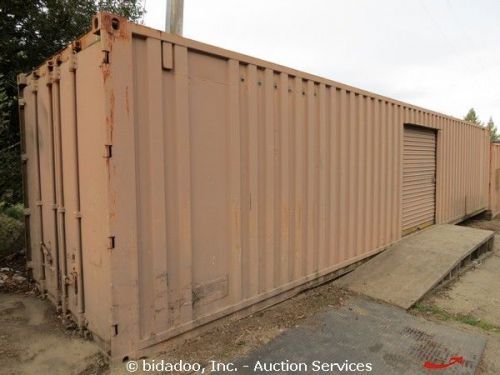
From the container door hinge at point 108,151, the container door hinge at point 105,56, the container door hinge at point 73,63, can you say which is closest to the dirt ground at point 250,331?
the container door hinge at point 108,151

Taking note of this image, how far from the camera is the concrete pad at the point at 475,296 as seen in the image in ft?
13.7

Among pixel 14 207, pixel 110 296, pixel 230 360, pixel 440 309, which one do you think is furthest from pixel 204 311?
pixel 14 207

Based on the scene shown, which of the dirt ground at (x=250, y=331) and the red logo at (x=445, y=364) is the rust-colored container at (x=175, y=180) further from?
the red logo at (x=445, y=364)

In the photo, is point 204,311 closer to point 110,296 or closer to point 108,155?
point 110,296

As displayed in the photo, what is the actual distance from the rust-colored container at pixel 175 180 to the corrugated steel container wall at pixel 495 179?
8674 mm

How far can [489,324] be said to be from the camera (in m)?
3.87

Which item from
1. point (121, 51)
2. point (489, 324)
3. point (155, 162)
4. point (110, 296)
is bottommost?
point (489, 324)

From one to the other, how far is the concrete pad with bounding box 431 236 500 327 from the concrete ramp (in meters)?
0.18

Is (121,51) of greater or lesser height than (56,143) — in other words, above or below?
above

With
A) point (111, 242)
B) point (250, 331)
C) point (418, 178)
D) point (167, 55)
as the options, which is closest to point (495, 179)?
point (418, 178)

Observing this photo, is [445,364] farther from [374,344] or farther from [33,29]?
[33,29]

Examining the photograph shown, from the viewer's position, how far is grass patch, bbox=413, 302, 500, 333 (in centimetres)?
380

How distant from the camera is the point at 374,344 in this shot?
3209 millimetres

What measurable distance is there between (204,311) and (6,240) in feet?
11.5
